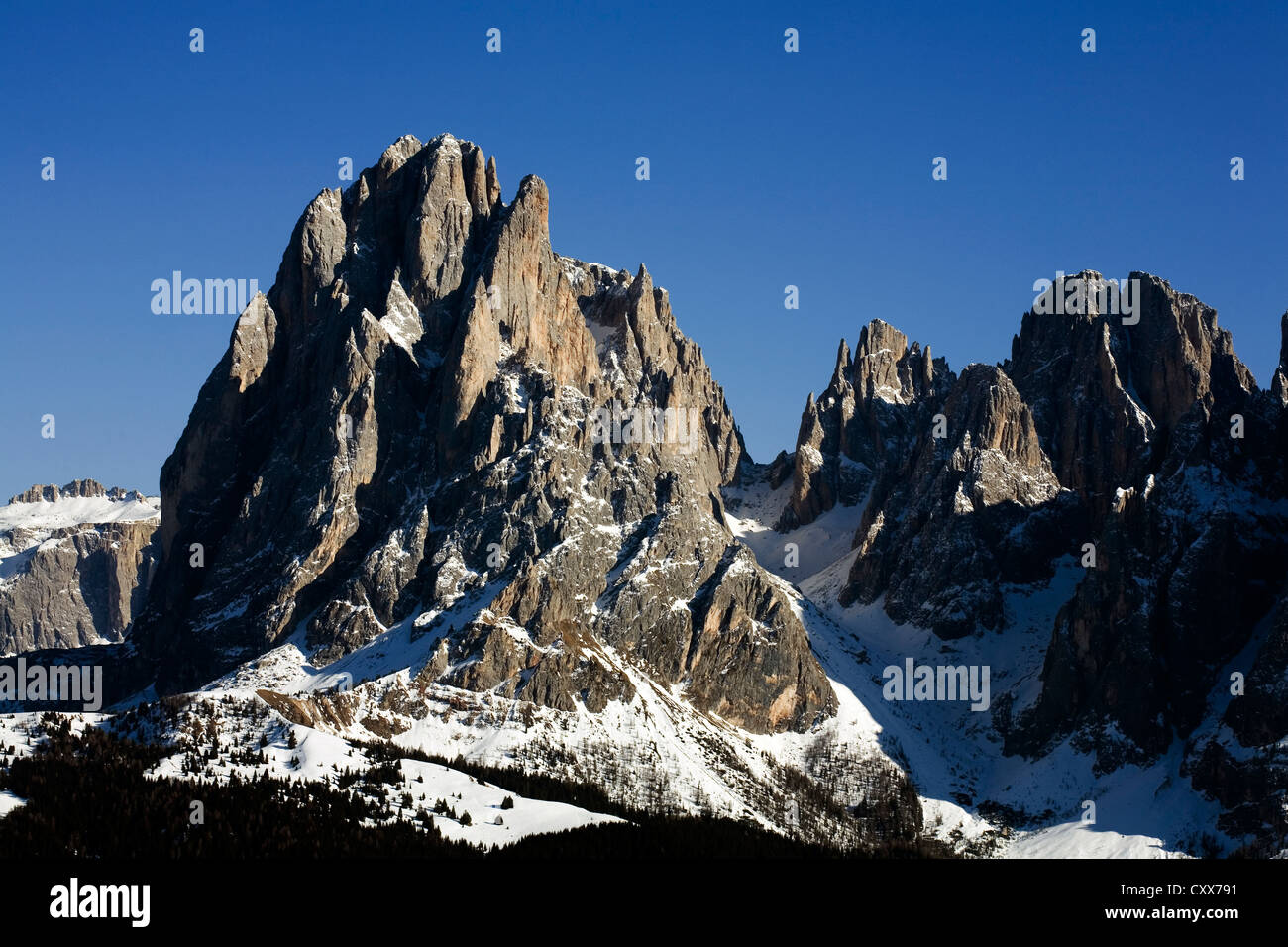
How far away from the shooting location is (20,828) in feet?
424
